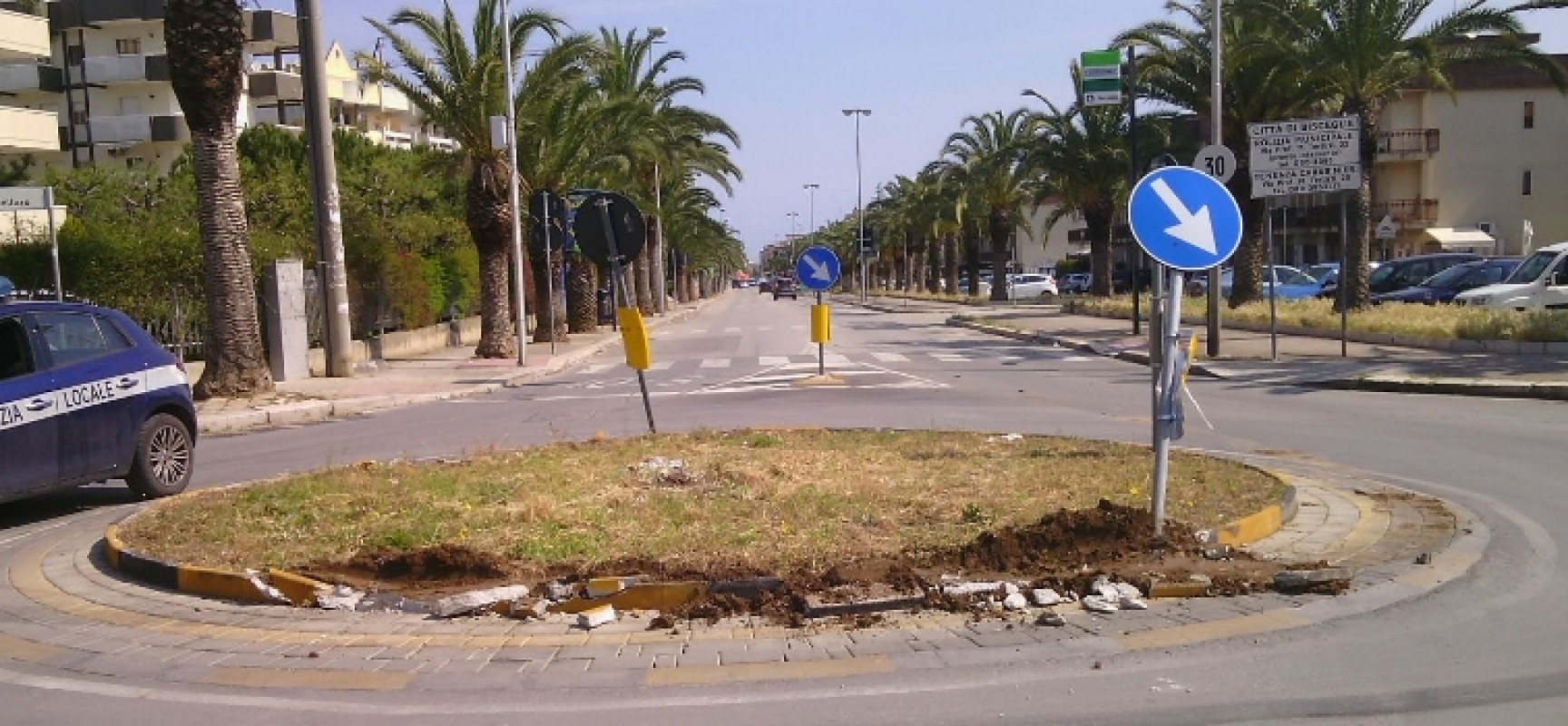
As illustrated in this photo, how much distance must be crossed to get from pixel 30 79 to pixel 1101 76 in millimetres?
45810

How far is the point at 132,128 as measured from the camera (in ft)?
168

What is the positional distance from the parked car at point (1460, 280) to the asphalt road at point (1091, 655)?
14059 millimetres

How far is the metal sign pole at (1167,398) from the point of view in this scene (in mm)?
7742

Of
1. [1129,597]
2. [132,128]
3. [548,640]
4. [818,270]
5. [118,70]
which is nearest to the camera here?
[548,640]

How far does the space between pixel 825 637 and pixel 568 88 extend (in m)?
26.8

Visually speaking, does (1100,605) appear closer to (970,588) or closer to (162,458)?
(970,588)

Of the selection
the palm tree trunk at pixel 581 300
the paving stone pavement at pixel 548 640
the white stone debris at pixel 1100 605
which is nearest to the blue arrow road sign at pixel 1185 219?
the paving stone pavement at pixel 548 640

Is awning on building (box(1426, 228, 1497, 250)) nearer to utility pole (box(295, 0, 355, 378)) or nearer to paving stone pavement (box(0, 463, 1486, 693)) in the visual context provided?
utility pole (box(295, 0, 355, 378))

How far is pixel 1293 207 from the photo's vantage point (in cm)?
6238

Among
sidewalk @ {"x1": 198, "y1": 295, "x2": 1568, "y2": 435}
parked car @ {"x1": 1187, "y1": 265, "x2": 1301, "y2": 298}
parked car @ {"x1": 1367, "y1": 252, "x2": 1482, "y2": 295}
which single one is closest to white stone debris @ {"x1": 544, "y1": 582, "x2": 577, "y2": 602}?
sidewalk @ {"x1": 198, "y1": 295, "x2": 1568, "y2": 435}

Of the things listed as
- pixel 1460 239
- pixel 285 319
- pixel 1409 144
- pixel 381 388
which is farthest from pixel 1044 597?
pixel 1409 144

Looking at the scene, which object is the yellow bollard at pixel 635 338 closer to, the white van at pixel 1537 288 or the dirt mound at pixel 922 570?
the dirt mound at pixel 922 570

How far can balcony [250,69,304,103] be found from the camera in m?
53.4

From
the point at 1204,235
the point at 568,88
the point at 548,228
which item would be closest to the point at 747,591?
the point at 1204,235
